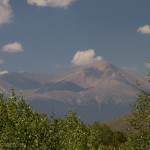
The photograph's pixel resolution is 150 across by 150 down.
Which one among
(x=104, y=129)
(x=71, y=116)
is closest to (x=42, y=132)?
(x=71, y=116)

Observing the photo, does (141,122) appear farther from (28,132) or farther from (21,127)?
(21,127)

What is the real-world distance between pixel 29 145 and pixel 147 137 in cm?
1743

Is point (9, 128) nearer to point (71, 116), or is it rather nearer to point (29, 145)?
point (29, 145)

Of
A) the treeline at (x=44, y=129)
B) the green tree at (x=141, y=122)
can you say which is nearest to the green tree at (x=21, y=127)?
the treeline at (x=44, y=129)

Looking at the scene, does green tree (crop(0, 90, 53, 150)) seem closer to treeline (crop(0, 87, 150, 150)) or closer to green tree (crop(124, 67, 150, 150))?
treeline (crop(0, 87, 150, 150))

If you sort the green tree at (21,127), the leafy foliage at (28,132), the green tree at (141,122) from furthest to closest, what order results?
the green tree at (141,122)
the leafy foliage at (28,132)
the green tree at (21,127)

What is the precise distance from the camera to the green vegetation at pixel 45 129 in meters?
41.3

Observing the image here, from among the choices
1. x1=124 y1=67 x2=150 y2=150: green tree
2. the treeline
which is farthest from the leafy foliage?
x1=124 y1=67 x2=150 y2=150: green tree

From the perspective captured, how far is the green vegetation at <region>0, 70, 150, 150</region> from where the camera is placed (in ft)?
135

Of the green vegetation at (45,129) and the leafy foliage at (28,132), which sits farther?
the green vegetation at (45,129)

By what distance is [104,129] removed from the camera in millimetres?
167750

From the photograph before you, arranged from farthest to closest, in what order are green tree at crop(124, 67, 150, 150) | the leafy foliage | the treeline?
green tree at crop(124, 67, 150, 150) → the treeline → the leafy foliage

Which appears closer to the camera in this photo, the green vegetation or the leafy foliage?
the leafy foliage

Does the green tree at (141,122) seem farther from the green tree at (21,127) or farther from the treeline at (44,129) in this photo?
the green tree at (21,127)
